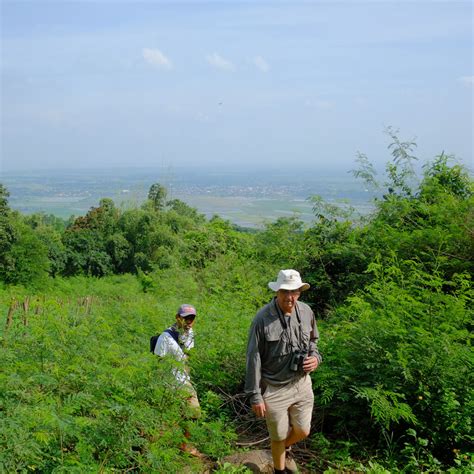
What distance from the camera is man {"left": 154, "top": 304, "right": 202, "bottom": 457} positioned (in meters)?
4.98

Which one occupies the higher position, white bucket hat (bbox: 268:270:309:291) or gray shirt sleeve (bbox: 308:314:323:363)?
white bucket hat (bbox: 268:270:309:291)

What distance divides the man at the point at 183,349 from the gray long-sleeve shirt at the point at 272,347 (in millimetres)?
726

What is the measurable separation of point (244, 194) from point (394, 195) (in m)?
63.5

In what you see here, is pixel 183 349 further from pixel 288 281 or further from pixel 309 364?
pixel 288 281

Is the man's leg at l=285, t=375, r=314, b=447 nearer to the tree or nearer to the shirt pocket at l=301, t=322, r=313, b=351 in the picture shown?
the shirt pocket at l=301, t=322, r=313, b=351

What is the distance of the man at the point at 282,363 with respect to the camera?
4.50 meters

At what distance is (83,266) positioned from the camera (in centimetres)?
3834

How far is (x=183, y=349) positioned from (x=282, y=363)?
1.24 meters

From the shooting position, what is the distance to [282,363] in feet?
15.1

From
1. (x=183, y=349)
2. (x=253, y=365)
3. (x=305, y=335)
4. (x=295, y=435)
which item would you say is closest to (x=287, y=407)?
(x=295, y=435)

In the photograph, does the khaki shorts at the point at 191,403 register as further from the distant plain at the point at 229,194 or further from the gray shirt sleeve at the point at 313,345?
the distant plain at the point at 229,194

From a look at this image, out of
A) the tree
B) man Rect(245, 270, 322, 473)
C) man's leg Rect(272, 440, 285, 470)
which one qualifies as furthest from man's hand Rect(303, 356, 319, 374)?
the tree

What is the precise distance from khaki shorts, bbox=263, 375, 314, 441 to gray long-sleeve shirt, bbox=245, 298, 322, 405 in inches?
3.2

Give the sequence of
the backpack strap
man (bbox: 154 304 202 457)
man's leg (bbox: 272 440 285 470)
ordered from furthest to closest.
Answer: the backpack strap < man (bbox: 154 304 202 457) < man's leg (bbox: 272 440 285 470)
